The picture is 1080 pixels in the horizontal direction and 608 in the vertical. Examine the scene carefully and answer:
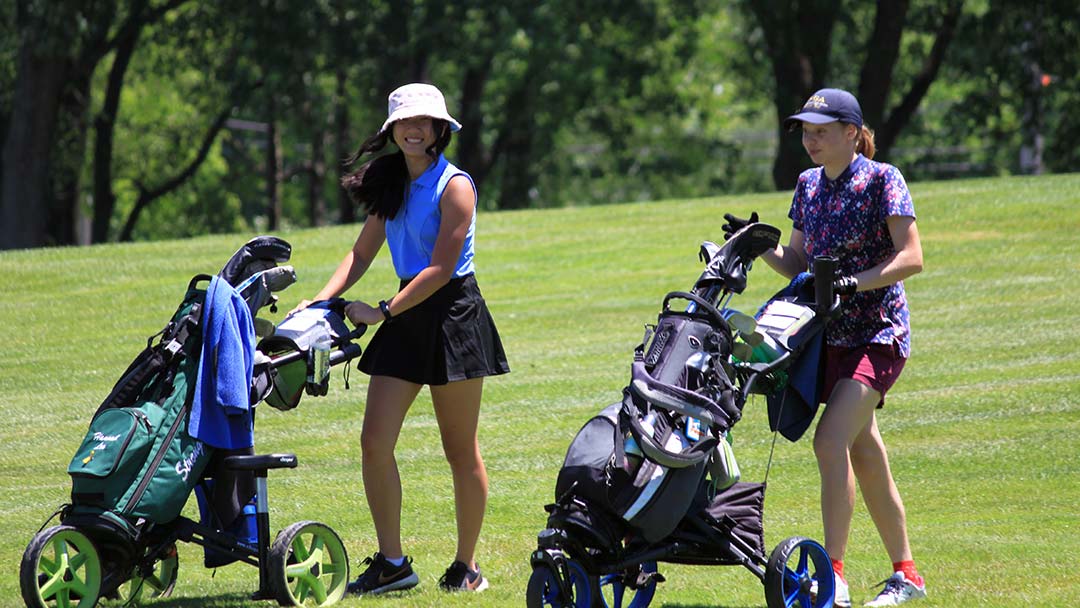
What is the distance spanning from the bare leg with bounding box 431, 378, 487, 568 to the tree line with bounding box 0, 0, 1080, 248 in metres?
14.1

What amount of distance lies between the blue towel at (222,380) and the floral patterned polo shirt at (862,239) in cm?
221

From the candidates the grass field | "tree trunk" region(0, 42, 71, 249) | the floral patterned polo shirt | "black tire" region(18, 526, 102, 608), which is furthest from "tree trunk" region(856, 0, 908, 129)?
"black tire" region(18, 526, 102, 608)

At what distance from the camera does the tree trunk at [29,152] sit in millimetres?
22484

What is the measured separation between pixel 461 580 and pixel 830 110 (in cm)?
238

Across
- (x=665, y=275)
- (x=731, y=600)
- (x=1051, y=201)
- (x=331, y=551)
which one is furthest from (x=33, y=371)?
(x=1051, y=201)

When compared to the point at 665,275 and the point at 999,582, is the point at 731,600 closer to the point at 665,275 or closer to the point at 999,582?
the point at 999,582

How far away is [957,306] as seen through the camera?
43.3 ft

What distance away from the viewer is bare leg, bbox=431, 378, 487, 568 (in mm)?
6199

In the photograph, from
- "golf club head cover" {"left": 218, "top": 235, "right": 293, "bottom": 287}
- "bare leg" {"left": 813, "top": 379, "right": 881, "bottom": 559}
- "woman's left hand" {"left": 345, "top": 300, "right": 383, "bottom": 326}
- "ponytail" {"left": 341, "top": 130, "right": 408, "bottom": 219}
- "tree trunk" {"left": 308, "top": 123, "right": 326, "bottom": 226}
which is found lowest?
"tree trunk" {"left": 308, "top": 123, "right": 326, "bottom": 226}

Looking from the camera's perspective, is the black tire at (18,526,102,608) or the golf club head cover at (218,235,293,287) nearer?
the black tire at (18,526,102,608)

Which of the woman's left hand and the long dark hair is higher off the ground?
the long dark hair

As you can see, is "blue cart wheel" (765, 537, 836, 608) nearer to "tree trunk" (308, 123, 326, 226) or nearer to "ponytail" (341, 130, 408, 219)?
"ponytail" (341, 130, 408, 219)

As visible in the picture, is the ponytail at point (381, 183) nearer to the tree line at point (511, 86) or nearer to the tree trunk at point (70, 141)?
the tree line at point (511, 86)

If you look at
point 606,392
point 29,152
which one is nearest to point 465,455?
point 606,392
